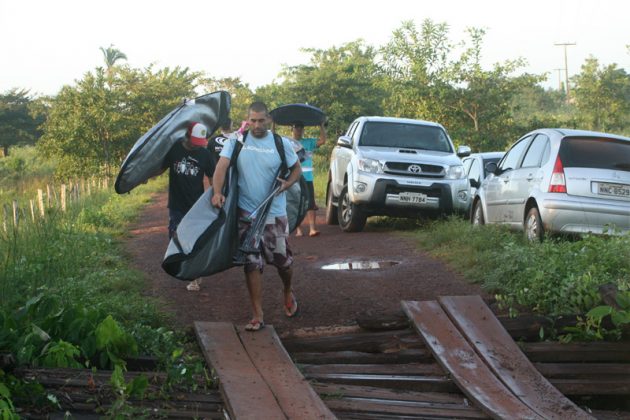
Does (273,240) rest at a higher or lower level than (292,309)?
higher

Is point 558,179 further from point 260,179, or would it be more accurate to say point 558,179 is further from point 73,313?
point 73,313

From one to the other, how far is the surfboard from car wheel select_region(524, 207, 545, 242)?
3.57m

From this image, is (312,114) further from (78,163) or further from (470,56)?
(78,163)

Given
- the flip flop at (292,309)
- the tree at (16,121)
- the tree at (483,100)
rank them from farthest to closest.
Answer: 1. the tree at (16,121)
2. the tree at (483,100)
3. the flip flop at (292,309)

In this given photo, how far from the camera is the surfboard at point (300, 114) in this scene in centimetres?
1352

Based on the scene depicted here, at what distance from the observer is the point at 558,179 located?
1089 cm

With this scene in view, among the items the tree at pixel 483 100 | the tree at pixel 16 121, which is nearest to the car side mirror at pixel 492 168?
the tree at pixel 483 100

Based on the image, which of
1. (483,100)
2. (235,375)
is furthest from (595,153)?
(483,100)

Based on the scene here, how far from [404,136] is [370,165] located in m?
1.33

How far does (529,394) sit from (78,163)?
31051 millimetres

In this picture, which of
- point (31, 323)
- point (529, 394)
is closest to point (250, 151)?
point (31, 323)

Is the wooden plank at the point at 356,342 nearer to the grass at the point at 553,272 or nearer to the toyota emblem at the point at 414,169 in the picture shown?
the grass at the point at 553,272

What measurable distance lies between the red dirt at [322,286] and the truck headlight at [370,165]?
136 cm

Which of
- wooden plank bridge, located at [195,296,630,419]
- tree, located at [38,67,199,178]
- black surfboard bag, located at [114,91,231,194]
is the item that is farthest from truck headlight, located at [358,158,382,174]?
tree, located at [38,67,199,178]
